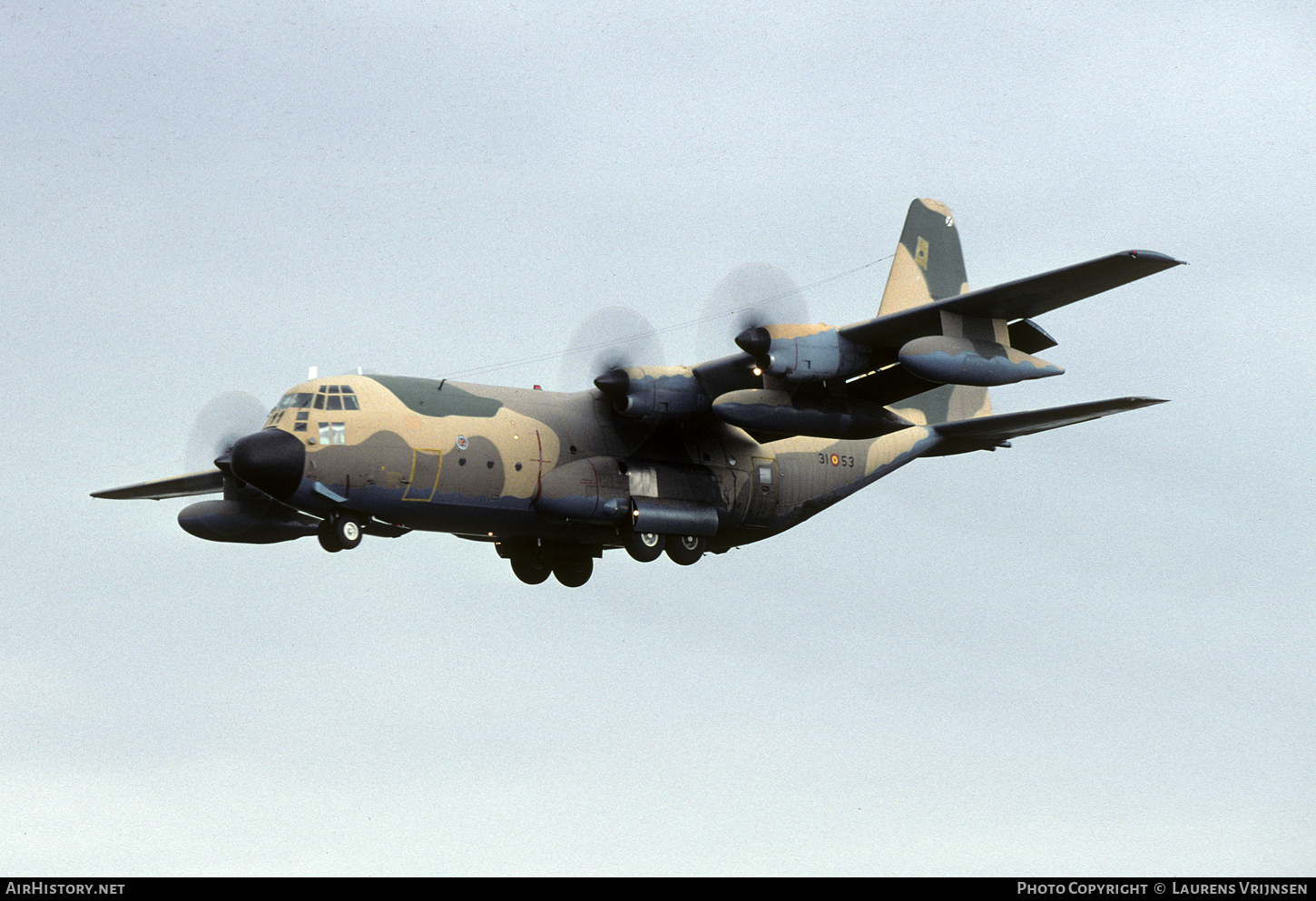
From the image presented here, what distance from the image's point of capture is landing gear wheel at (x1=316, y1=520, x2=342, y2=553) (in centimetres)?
2178

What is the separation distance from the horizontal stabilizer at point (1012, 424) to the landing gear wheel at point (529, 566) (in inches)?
300

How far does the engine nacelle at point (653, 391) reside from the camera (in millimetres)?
23812

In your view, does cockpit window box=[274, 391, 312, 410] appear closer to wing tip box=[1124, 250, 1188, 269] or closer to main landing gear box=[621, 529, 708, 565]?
main landing gear box=[621, 529, 708, 565]

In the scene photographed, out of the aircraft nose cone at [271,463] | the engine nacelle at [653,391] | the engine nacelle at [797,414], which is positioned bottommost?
the aircraft nose cone at [271,463]

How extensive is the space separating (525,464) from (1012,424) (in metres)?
8.78

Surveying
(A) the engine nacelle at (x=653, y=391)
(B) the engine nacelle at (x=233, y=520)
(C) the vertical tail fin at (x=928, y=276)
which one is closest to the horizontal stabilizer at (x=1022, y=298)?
(A) the engine nacelle at (x=653, y=391)

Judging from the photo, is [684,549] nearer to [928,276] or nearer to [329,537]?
[329,537]

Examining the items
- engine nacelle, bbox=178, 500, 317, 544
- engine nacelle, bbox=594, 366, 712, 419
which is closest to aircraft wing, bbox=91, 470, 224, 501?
engine nacelle, bbox=178, 500, 317, 544

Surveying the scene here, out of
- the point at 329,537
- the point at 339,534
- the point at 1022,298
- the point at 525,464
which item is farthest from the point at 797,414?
the point at 329,537

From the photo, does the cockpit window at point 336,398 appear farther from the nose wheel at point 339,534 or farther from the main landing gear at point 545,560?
the main landing gear at point 545,560

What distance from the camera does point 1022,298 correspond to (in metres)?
21.7

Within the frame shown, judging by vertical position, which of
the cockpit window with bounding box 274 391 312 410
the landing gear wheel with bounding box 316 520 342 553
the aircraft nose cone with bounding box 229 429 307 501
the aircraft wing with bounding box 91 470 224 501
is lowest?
the landing gear wheel with bounding box 316 520 342 553

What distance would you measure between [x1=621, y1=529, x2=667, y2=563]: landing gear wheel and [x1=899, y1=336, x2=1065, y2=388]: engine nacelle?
5206 millimetres
